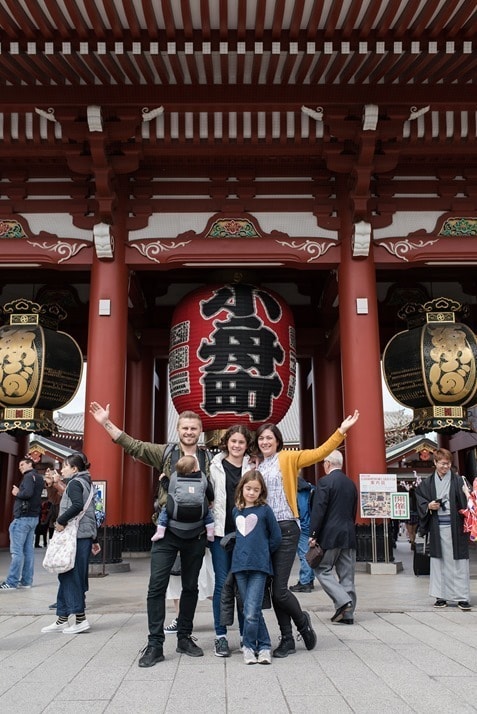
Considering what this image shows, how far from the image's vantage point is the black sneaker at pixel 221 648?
426 centimetres

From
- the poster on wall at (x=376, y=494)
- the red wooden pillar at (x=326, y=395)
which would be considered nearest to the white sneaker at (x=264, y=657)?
the poster on wall at (x=376, y=494)

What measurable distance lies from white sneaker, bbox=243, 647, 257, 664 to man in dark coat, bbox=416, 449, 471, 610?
2.85m

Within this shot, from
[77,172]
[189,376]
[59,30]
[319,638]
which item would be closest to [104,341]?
[189,376]

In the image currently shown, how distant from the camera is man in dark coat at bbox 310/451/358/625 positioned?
545 cm

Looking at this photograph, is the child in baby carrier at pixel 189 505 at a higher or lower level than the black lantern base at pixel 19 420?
lower

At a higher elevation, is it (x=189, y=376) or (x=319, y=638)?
(x=189, y=376)

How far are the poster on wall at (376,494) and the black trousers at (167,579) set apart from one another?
4832mm

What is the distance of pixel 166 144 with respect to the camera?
9.27 meters

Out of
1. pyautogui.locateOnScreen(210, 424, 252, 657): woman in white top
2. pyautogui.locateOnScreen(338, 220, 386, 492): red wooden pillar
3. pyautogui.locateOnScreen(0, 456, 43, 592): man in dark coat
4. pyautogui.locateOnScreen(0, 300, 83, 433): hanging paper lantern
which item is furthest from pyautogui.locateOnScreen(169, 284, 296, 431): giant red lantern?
pyautogui.locateOnScreen(210, 424, 252, 657): woman in white top

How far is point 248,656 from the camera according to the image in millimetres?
4082

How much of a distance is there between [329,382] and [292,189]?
16.5 feet

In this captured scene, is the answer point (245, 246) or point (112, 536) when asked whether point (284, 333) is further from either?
point (112, 536)

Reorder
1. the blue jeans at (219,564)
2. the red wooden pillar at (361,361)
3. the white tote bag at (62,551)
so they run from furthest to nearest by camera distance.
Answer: the red wooden pillar at (361,361), the white tote bag at (62,551), the blue jeans at (219,564)

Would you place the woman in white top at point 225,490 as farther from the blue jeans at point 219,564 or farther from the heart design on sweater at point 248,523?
the heart design on sweater at point 248,523
